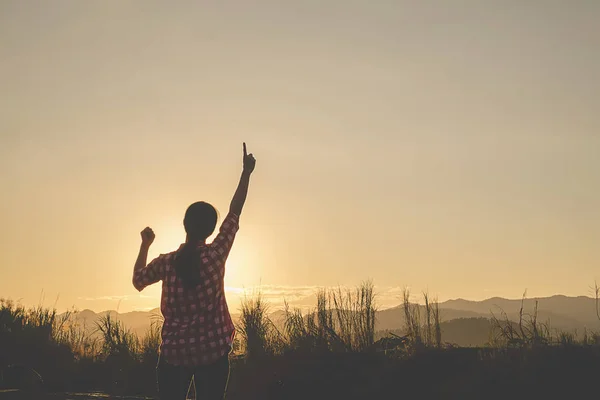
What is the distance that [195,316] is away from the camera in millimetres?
3947

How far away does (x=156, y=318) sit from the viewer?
1510cm

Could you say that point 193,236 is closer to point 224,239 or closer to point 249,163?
point 224,239

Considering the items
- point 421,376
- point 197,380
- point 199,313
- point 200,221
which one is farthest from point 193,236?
point 421,376

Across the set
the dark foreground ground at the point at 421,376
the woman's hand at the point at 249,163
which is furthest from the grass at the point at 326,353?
the woman's hand at the point at 249,163

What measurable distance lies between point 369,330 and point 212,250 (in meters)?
8.88

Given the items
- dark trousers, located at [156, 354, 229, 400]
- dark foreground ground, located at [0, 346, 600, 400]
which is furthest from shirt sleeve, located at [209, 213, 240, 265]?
dark foreground ground, located at [0, 346, 600, 400]

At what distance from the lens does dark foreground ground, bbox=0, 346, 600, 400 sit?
28.1 feet

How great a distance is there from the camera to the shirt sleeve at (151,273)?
13.4 feet

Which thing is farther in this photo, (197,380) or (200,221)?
(200,221)

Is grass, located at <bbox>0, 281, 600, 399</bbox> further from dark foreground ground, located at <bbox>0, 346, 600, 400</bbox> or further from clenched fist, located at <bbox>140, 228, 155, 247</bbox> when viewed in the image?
clenched fist, located at <bbox>140, 228, 155, 247</bbox>

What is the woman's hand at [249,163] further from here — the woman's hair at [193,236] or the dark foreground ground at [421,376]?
the dark foreground ground at [421,376]

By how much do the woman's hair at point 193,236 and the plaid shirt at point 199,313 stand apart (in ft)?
0.18

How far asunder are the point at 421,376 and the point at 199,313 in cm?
672

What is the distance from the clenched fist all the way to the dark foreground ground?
16.0ft
